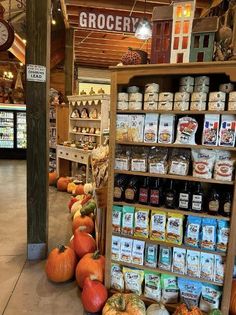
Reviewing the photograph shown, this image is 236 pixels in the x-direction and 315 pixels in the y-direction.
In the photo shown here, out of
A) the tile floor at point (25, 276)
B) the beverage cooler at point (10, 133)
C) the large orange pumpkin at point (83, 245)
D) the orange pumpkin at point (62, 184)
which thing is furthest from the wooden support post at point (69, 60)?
the large orange pumpkin at point (83, 245)

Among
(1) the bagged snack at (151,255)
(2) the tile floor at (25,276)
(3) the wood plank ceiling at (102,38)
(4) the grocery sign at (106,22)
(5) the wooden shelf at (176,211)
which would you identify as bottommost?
(2) the tile floor at (25,276)

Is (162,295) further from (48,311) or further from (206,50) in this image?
(206,50)

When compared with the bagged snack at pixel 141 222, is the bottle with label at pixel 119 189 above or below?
above

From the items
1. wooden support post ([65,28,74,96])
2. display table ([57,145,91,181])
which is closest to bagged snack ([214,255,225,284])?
display table ([57,145,91,181])

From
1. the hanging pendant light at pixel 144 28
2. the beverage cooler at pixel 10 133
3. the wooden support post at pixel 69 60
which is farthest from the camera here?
the beverage cooler at pixel 10 133

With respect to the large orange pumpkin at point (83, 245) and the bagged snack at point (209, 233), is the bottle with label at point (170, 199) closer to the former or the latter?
the bagged snack at point (209, 233)

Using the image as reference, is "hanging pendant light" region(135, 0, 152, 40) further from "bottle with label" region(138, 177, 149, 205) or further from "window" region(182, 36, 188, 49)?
"bottle with label" region(138, 177, 149, 205)

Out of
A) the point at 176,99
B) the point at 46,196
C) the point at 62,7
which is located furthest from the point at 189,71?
the point at 62,7

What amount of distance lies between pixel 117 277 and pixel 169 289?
1.34 ft

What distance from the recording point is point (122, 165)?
191 cm

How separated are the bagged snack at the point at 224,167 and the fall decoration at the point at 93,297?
1203 millimetres

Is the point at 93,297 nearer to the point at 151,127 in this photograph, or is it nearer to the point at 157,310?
the point at 157,310

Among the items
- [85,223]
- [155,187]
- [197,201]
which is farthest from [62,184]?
[197,201]

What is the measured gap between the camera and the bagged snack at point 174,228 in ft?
6.02
